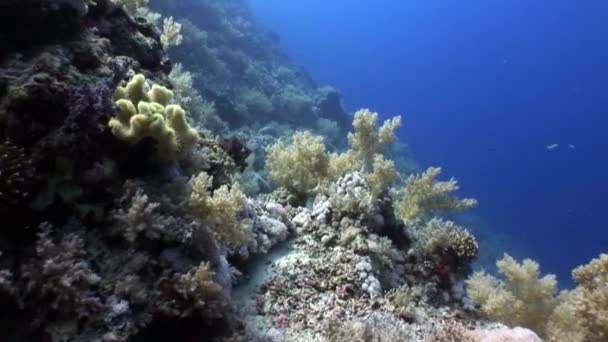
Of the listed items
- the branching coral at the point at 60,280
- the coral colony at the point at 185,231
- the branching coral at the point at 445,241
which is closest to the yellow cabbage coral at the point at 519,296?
the coral colony at the point at 185,231

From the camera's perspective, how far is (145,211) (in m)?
2.99

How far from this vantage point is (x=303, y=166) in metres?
6.11

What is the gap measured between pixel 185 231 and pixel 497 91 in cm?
11949

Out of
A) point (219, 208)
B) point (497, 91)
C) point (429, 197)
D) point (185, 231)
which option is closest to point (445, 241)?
point (429, 197)

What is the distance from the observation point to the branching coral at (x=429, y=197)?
611cm

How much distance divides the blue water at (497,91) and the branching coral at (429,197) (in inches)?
603

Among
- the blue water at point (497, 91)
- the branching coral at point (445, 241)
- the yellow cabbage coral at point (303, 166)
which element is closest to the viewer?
the branching coral at point (445, 241)

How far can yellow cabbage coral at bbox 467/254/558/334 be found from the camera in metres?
5.13

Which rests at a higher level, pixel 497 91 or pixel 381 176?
pixel 497 91

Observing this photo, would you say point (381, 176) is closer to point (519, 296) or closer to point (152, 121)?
point (519, 296)

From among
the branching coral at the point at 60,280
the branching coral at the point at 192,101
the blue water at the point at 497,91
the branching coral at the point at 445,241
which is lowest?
the branching coral at the point at 60,280

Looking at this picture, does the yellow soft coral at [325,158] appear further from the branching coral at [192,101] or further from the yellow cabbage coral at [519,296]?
the branching coral at [192,101]

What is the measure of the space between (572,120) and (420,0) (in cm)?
10164

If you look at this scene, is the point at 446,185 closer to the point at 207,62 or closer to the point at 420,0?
the point at 207,62
